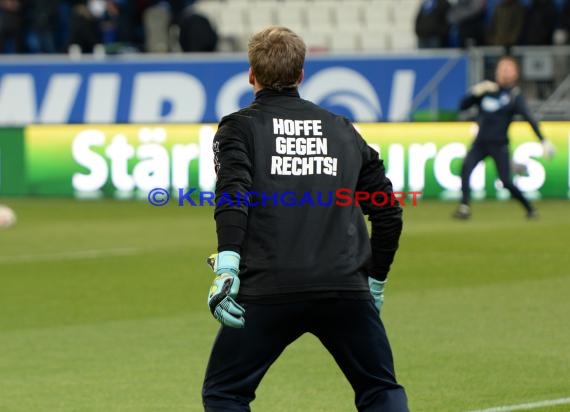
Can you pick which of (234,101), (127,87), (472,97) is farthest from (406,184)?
(127,87)

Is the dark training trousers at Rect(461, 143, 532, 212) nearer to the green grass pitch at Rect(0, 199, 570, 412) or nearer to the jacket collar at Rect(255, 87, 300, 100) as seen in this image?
the green grass pitch at Rect(0, 199, 570, 412)

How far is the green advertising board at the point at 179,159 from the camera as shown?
Result: 23.5m

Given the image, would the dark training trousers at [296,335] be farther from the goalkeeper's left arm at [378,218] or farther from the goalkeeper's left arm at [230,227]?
the goalkeeper's left arm at [378,218]

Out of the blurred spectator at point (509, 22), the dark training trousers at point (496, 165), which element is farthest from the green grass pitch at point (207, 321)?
the blurred spectator at point (509, 22)

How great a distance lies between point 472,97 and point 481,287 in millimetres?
7115

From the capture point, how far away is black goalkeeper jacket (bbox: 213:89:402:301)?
6.00 metres

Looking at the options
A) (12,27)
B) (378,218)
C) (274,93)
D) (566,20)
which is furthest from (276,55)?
(12,27)

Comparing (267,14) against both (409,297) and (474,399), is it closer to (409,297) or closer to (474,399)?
(409,297)

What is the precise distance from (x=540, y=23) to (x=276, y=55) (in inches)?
850

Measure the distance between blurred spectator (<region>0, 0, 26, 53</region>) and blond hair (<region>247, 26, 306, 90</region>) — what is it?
90.1ft

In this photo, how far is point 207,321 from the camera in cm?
1253

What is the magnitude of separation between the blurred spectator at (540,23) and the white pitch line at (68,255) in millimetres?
11340

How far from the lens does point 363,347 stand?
6.10m

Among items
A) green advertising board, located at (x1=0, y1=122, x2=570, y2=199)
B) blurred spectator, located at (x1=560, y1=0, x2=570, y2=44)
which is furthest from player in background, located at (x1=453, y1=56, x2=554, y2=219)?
blurred spectator, located at (x1=560, y1=0, x2=570, y2=44)
